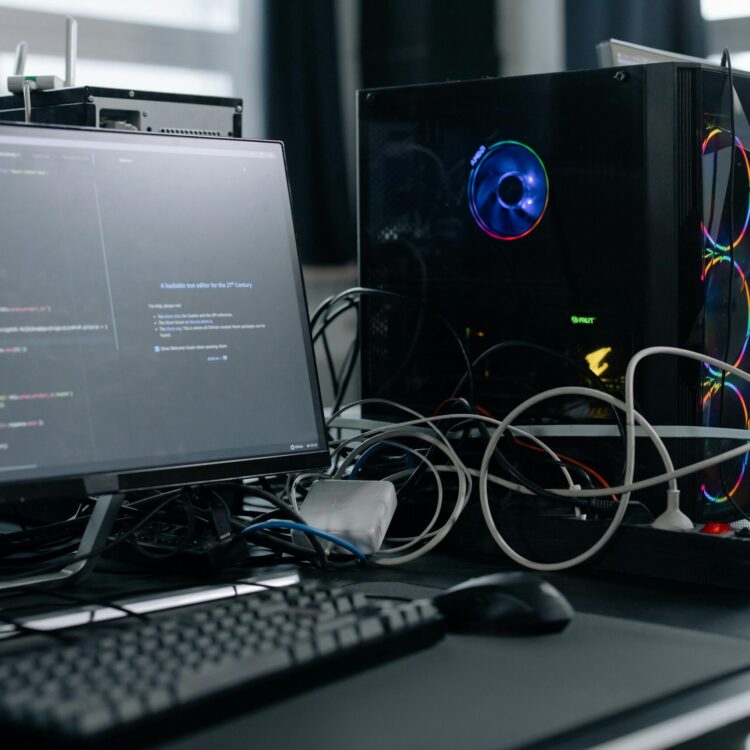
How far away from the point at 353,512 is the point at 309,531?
2.3 inches

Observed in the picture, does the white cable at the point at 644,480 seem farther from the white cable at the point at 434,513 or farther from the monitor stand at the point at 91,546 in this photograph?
the monitor stand at the point at 91,546

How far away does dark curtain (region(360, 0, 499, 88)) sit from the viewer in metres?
2.60

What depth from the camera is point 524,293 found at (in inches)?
42.0

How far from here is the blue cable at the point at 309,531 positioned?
2.90 feet

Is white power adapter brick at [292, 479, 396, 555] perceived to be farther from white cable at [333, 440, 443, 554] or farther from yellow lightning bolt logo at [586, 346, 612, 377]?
yellow lightning bolt logo at [586, 346, 612, 377]

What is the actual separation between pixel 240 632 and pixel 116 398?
0.26 metres

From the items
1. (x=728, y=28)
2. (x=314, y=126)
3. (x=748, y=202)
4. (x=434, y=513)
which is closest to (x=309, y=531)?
(x=434, y=513)

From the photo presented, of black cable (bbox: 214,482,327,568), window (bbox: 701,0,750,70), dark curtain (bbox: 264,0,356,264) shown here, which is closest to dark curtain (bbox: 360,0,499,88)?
dark curtain (bbox: 264,0,356,264)

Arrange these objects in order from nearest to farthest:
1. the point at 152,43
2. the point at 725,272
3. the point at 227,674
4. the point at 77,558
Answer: the point at 227,674
the point at 77,558
the point at 725,272
the point at 152,43

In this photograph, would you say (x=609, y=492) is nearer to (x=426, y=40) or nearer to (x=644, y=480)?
(x=644, y=480)

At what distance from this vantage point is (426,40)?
2652 mm

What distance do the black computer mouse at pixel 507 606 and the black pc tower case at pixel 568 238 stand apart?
0.33 metres

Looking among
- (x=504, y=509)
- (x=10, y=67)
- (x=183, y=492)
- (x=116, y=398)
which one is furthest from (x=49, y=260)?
(x=10, y=67)

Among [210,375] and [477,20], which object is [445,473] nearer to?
[210,375]
